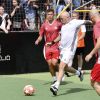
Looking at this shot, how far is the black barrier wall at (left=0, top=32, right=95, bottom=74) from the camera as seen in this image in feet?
49.8

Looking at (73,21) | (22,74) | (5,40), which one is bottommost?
(22,74)

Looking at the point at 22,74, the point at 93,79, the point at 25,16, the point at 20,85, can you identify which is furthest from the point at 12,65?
the point at 93,79

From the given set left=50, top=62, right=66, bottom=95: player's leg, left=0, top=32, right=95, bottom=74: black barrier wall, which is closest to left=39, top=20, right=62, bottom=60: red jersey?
left=50, top=62, right=66, bottom=95: player's leg

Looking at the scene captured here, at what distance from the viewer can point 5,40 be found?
597 inches

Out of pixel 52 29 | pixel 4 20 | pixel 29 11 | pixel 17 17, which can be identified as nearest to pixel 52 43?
pixel 52 29

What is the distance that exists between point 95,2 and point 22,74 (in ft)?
14.5

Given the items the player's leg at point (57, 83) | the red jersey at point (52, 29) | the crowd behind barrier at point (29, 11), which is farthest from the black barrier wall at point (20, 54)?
the player's leg at point (57, 83)

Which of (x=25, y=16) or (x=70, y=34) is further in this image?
(x=25, y=16)

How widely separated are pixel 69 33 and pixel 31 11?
208 inches

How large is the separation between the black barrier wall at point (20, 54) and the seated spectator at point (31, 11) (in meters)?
0.64

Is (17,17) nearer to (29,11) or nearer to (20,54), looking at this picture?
(29,11)

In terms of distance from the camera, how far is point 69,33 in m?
11.0

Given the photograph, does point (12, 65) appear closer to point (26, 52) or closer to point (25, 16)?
point (26, 52)

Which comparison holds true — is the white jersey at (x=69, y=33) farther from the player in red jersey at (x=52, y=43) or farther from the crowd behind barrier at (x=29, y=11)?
the crowd behind barrier at (x=29, y=11)
